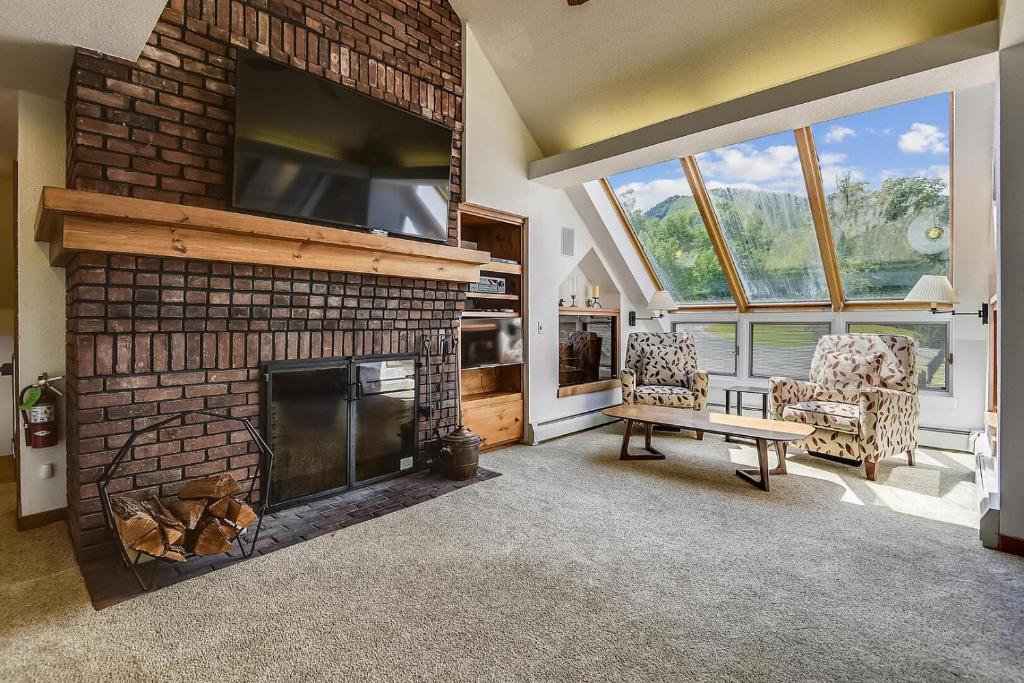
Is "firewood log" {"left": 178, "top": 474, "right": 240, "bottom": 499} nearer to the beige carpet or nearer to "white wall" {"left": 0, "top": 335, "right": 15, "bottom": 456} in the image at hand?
the beige carpet

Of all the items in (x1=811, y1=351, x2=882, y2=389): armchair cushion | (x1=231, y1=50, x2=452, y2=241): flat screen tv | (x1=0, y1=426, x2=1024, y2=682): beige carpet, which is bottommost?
(x1=0, y1=426, x2=1024, y2=682): beige carpet

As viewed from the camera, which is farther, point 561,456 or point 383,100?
point 561,456

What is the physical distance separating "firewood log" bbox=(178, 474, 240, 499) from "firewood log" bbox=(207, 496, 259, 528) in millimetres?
38

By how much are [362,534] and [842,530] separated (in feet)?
8.77

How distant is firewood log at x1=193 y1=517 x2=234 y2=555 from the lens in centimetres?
231

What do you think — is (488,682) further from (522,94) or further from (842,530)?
(522,94)

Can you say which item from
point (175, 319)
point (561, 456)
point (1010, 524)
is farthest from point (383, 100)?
point (1010, 524)

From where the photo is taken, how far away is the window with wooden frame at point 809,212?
13.3ft

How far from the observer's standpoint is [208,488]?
8.05 feet

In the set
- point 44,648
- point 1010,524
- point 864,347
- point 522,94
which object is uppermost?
point 522,94

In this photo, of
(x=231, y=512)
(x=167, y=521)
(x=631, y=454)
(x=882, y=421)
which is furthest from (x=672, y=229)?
(x=167, y=521)

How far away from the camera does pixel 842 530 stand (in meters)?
2.76

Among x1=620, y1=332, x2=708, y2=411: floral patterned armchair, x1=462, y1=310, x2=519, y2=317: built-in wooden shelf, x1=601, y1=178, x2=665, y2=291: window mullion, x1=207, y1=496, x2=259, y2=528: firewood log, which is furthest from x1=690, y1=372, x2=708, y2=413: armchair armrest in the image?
x1=207, y1=496, x2=259, y2=528: firewood log

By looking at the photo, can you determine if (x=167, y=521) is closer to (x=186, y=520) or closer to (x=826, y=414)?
(x=186, y=520)
